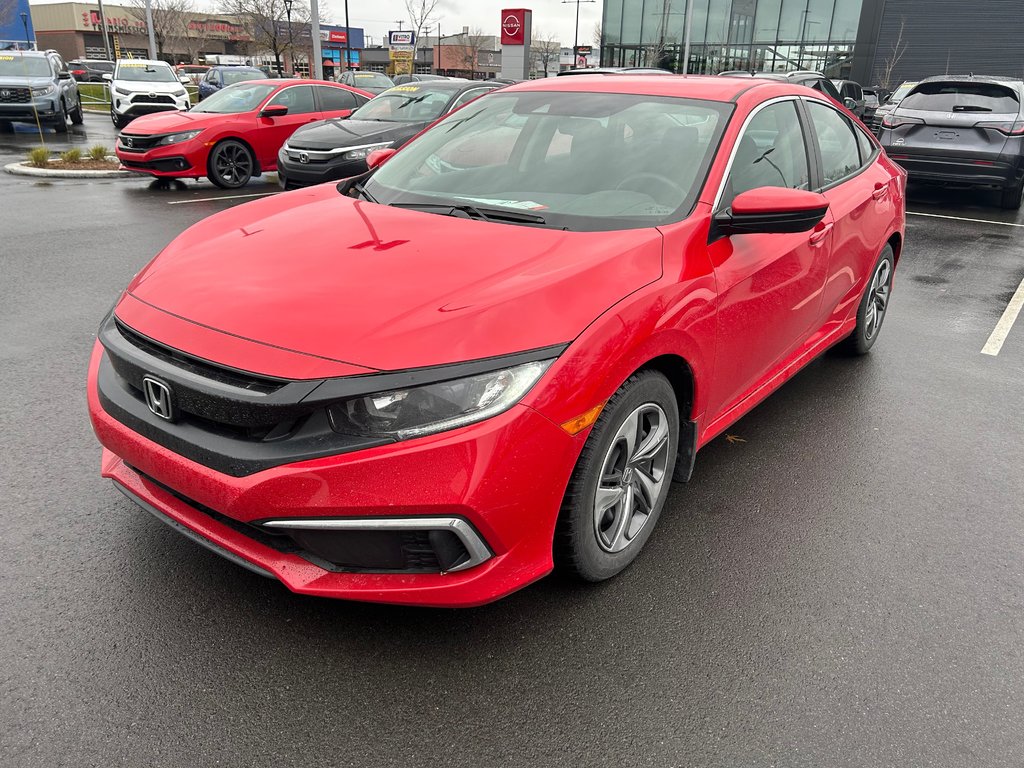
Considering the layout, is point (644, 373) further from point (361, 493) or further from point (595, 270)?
point (361, 493)

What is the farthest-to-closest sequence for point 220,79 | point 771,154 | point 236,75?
point 236,75 → point 220,79 → point 771,154

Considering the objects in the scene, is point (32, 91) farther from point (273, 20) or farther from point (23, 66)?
point (273, 20)

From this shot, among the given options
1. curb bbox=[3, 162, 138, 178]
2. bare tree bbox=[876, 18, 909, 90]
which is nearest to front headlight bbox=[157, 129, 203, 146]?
curb bbox=[3, 162, 138, 178]

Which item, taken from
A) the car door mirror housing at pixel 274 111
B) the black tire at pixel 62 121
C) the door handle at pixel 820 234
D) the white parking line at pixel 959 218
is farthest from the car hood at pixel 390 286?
the black tire at pixel 62 121

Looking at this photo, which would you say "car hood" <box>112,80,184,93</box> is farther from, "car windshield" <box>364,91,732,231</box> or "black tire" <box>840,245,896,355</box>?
"black tire" <box>840,245,896,355</box>

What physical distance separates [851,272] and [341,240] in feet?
9.42

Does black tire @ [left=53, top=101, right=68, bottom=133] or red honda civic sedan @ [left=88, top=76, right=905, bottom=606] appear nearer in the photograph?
red honda civic sedan @ [left=88, top=76, right=905, bottom=606]

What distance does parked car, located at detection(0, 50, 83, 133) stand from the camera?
1831 centimetres

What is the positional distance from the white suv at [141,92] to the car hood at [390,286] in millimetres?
18752

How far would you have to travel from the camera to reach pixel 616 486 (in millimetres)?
2713

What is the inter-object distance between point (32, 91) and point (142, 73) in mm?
3290

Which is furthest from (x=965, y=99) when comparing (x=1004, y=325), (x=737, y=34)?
(x=737, y=34)

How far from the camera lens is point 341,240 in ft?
9.48

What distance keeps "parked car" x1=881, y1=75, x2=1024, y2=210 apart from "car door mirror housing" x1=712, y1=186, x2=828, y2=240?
30.4 feet
